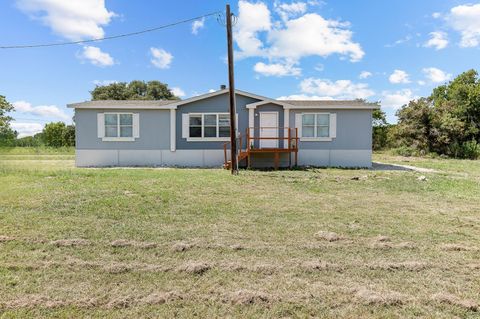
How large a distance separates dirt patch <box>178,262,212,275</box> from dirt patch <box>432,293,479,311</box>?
193cm

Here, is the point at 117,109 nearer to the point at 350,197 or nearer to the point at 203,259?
the point at 350,197

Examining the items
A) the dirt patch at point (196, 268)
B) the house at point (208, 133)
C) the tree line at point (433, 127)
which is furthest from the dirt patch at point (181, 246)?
the tree line at point (433, 127)

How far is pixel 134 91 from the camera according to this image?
39250 millimetres

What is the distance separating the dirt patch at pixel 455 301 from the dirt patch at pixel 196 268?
6.34ft

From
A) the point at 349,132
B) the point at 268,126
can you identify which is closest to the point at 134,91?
the point at 268,126

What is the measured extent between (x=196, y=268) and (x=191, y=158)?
11.7m

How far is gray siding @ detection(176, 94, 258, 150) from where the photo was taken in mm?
14125

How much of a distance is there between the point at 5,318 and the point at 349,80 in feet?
82.1

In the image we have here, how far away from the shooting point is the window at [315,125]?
47.1ft

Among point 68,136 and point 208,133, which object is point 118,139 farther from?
point 68,136

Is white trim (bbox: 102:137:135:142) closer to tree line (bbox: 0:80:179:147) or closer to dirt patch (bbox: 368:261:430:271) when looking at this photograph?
dirt patch (bbox: 368:261:430:271)

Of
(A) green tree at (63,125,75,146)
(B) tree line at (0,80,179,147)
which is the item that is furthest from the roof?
(A) green tree at (63,125,75,146)

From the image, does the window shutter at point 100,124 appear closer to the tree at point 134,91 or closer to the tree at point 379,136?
the tree at point 379,136

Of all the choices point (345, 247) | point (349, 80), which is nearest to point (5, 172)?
point (345, 247)
